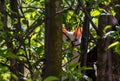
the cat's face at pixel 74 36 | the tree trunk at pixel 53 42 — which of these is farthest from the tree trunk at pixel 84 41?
the tree trunk at pixel 53 42

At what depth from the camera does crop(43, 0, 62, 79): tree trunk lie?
1.91 m

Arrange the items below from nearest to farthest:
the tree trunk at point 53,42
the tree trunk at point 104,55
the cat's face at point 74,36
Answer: the tree trunk at point 53,42 → the tree trunk at point 104,55 → the cat's face at point 74,36

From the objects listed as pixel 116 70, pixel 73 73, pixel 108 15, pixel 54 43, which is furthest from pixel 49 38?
pixel 116 70

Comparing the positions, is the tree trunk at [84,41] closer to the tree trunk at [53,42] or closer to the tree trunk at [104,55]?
the tree trunk at [104,55]

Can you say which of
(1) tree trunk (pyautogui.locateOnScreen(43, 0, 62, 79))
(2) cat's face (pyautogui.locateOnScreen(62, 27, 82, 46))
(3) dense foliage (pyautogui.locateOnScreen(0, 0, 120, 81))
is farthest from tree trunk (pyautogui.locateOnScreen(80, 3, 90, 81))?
(1) tree trunk (pyautogui.locateOnScreen(43, 0, 62, 79))

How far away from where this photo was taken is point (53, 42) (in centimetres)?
191

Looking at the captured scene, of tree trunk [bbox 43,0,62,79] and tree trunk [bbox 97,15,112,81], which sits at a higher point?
tree trunk [bbox 43,0,62,79]

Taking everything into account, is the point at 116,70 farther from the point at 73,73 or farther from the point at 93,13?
the point at 73,73

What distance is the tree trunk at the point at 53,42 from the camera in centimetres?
191

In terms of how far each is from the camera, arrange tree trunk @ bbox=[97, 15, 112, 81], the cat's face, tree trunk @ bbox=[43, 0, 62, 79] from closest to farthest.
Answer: tree trunk @ bbox=[43, 0, 62, 79], tree trunk @ bbox=[97, 15, 112, 81], the cat's face

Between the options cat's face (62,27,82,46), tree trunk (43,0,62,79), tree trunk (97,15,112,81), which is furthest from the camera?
cat's face (62,27,82,46)

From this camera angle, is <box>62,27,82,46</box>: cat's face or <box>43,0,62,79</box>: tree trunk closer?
<box>43,0,62,79</box>: tree trunk

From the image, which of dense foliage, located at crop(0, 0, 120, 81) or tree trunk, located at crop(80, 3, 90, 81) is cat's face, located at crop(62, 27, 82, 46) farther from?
tree trunk, located at crop(80, 3, 90, 81)

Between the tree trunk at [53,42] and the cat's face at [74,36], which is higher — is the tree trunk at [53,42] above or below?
above
